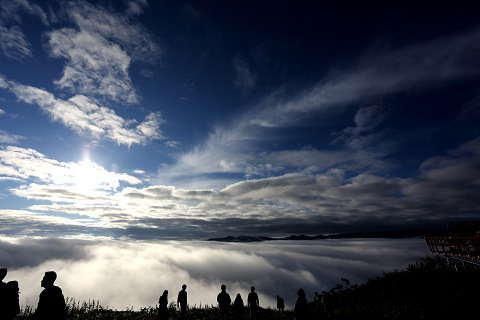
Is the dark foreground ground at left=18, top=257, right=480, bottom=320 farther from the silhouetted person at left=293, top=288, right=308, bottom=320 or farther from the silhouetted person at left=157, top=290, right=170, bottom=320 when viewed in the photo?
the silhouetted person at left=293, top=288, right=308, bottom=320

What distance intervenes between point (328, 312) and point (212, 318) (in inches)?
→ 343

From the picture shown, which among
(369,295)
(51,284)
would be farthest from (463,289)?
(51,284)

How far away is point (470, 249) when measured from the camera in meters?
22.6

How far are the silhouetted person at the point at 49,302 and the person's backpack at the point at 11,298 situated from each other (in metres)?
1.03

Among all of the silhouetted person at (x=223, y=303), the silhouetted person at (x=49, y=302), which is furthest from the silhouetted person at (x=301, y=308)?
the silhouetted person at (x=223, y=303)

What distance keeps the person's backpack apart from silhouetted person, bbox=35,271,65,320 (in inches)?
40.4

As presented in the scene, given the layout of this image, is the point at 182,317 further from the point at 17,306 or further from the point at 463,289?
the point at 463,289

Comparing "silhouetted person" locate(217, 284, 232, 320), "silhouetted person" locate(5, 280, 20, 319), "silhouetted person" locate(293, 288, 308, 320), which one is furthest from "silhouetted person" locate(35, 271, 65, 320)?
"silhouetted person" locate(217, 284, 232, 320)

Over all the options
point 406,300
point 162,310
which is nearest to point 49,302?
point 162,310

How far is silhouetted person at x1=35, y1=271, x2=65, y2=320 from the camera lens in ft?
22.5

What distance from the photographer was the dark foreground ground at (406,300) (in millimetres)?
18094

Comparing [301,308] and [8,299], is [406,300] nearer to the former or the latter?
[301,308]

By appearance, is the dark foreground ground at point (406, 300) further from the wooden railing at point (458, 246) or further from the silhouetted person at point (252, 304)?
the silhouetted person at point (252, 304)

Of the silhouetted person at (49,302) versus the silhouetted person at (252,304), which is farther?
the silhouetted person at (252,304)
